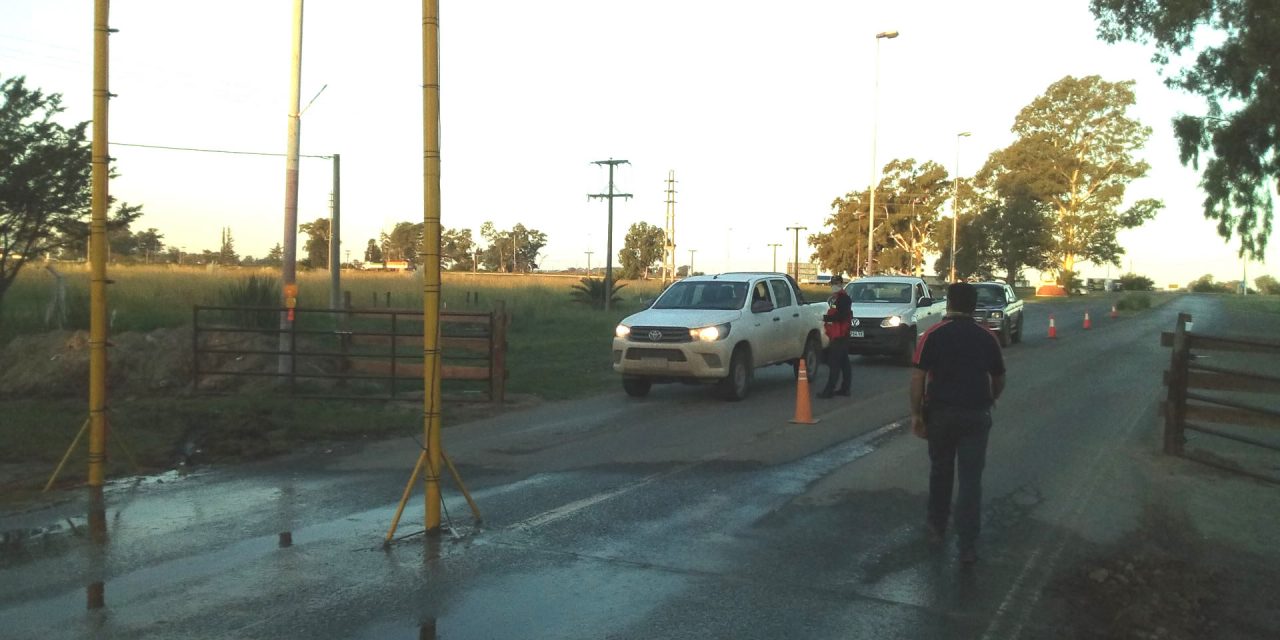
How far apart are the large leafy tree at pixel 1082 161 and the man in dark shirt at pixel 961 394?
66.7m

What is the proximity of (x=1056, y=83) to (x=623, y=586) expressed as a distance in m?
73.2

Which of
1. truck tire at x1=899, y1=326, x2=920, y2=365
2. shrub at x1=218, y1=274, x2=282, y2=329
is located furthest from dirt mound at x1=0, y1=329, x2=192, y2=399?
truck tire at x1=899, y1=326, x2=920, y2=365

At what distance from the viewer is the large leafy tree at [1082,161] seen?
69.8 metres

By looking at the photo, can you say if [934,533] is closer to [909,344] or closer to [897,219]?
[909,344]

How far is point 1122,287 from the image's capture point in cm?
12488

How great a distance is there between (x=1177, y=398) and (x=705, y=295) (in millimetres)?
7605

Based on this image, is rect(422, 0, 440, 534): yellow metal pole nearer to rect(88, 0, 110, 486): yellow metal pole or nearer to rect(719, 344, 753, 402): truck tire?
rect(88, 0, 110, 486): yellow metal pole

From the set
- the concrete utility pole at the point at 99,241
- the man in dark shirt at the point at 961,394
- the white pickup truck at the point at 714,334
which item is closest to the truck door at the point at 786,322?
the white pickup truck at the point at 714,334

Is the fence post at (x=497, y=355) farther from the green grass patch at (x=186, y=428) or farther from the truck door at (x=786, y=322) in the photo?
the truck door at (x=786, y=322)

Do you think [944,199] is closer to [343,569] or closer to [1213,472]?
[1213,472]

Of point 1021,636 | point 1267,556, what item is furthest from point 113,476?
point 1267,556

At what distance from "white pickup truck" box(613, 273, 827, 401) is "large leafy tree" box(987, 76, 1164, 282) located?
187 feet

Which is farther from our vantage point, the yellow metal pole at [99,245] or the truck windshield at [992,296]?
the truck windshield at [992,296]

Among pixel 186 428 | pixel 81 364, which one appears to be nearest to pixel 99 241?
pixel 186 428
